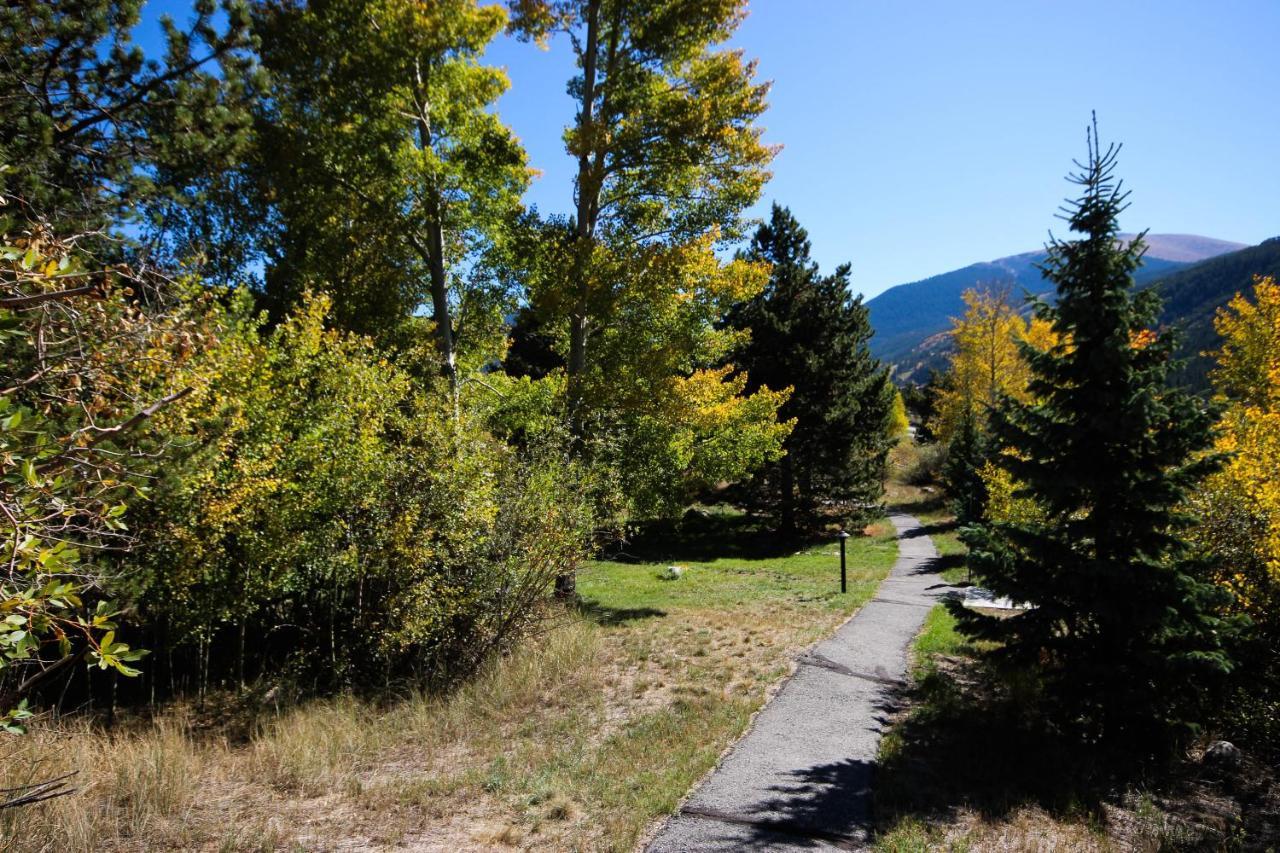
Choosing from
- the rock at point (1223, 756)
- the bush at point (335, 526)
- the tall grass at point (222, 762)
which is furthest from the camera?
the rock at point (1223, 756)

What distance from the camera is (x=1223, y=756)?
6.64 m

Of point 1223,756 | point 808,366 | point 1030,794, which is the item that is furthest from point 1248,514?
point 808,366

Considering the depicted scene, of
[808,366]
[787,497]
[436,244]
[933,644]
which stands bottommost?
[933,644]

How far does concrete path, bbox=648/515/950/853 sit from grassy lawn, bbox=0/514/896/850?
264 millimetres

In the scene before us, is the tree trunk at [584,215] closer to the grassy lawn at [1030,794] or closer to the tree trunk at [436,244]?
the tree trunk at [436,244]

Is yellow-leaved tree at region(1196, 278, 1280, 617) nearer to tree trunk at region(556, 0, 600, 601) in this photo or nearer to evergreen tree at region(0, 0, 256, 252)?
tree trunk at region(556, 0, 600, 601)

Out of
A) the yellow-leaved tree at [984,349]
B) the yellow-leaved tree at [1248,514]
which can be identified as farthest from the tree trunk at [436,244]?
the yellow-leaved tree at [984,349]

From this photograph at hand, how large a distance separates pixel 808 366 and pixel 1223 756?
59.0ft

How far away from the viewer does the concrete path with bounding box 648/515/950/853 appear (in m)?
4.73

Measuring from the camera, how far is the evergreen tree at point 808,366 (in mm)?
24078

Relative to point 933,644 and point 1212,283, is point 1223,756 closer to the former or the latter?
point 933,644

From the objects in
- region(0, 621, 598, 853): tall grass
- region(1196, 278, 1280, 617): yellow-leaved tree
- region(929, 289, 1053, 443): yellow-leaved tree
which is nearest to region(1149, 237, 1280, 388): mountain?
region(929, 289, 1053, 443): yellow-leaved tree

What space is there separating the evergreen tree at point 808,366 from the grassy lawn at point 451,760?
15392 millimetres

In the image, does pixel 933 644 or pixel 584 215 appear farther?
pixel 584 215
